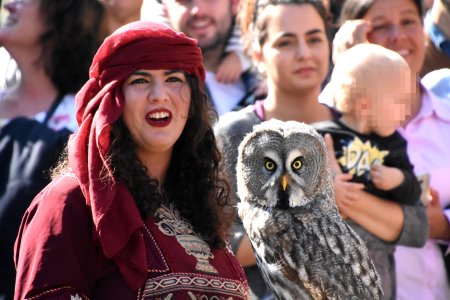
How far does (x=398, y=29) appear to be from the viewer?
17.9ft

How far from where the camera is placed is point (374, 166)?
4.47m

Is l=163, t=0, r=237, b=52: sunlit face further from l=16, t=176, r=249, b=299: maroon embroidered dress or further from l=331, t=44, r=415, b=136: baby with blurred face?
l=16, t=176, r=249, b=299: maroon embroidered dress

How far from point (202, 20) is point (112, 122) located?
6.89 ft

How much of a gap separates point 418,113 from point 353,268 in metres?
1.51

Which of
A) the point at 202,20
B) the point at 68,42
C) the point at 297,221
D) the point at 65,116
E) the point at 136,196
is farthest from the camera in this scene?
the point at 202,20

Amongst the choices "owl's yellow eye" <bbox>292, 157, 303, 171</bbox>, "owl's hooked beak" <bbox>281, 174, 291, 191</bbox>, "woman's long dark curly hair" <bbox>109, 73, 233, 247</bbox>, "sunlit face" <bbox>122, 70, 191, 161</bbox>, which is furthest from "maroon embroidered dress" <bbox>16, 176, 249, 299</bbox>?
"owl's yellow eye" <bbox>292, 157, 303, 171</bbox>

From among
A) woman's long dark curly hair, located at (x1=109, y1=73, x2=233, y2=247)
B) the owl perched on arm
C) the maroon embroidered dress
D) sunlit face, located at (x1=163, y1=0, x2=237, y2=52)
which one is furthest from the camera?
sunlit face, located at (x1=163, y1=0, x2=237, y2=52)

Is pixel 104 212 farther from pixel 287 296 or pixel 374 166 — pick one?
pixel 374 166

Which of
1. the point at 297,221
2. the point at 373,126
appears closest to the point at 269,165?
the point at 297,221

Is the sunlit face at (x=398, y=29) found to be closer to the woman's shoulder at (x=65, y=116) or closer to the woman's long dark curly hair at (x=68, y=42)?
the woman's long dark curly hair at (x=68, y=42)

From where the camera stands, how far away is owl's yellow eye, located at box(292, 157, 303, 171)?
4.08 m

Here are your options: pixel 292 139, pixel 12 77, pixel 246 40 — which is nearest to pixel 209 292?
pixel 292 139

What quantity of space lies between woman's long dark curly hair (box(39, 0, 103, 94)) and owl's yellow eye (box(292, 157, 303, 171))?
62.3 inches

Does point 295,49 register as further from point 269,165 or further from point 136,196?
point 136,196
